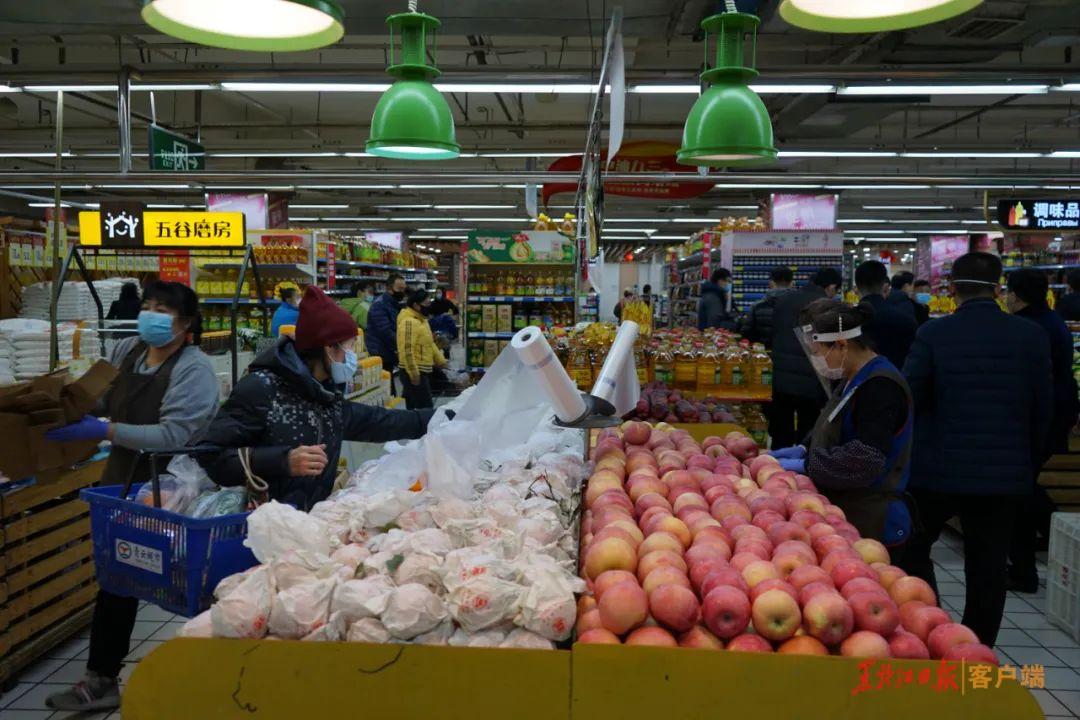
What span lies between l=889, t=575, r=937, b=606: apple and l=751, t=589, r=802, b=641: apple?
343 mm

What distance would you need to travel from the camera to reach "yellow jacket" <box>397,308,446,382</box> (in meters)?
9.33

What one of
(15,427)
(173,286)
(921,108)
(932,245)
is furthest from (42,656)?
(932,245)

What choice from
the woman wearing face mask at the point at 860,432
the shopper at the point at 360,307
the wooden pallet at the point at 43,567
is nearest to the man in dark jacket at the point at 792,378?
the woman wearing face mask at the point at 860,432

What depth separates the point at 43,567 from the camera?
4.10 m

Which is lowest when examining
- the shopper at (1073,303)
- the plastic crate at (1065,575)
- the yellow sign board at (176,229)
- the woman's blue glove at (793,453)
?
the plastic crate at (1065,575)

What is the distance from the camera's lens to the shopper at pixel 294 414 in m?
2.89

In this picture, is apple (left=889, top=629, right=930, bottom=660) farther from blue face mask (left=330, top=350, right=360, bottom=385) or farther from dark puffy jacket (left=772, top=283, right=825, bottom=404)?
dark puffy jacket (left=772, top=283, right=825, bottom=404)

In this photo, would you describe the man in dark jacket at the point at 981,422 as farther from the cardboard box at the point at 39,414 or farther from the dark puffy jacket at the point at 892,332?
the cardboard box at the point at 39,414

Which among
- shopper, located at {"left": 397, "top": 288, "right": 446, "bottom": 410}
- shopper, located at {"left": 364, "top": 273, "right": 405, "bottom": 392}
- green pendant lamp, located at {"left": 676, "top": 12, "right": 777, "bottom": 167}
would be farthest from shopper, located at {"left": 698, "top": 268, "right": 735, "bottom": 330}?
green pendant lamp, located at {"left": 676, "top": 12, "right": 777, "bottom": 167}

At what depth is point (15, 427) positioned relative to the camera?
3205 mm

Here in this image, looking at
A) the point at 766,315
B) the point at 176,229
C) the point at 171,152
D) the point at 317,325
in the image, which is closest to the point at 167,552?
the point at 317,325

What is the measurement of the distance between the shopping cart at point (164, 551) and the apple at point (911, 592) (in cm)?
172

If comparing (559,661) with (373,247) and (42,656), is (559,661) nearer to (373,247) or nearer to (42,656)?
(42,656)

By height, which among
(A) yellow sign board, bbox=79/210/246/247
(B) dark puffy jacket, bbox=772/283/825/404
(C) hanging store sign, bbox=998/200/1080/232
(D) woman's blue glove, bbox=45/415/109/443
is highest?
(C) hanging store sign, bbox=998/200/1080/232
